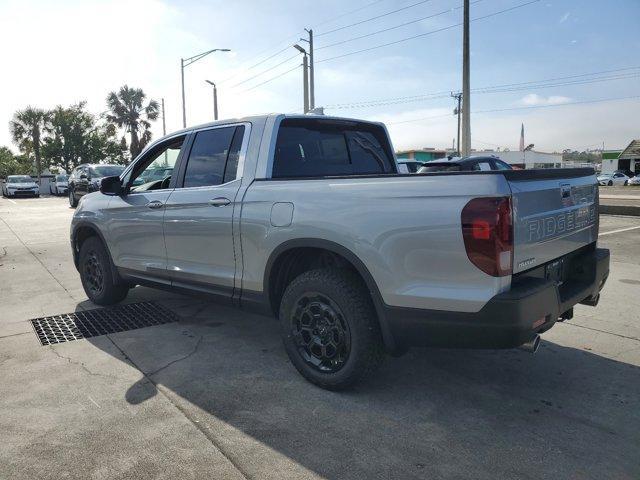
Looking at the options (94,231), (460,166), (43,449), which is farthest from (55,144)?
(43,449)

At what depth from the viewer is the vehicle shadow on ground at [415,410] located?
2533 millimetres

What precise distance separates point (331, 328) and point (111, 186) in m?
2.81

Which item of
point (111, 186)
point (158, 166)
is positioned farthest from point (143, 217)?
point (158, 166)

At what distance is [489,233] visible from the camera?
2512 mm

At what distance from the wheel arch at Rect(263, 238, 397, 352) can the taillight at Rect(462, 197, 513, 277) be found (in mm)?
634

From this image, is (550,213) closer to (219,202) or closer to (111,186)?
(219,202)

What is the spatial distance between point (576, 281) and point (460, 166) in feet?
31.0

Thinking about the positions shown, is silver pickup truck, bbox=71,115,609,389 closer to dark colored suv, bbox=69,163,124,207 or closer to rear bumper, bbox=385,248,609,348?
rear bumper, bbox=385,248,609,348

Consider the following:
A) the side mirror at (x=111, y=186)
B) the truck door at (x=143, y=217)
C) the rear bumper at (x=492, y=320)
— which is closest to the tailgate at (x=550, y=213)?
the rear bumper at (x=492, y=320)

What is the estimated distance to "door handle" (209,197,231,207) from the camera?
3.79 metres

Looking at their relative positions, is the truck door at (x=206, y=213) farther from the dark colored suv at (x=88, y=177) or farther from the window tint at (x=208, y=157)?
the dark colored suv at (x=88, y=177)

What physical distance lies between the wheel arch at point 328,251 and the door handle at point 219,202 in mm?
614

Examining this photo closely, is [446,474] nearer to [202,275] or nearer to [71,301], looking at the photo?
[202,275]

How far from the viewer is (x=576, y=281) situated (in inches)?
136
